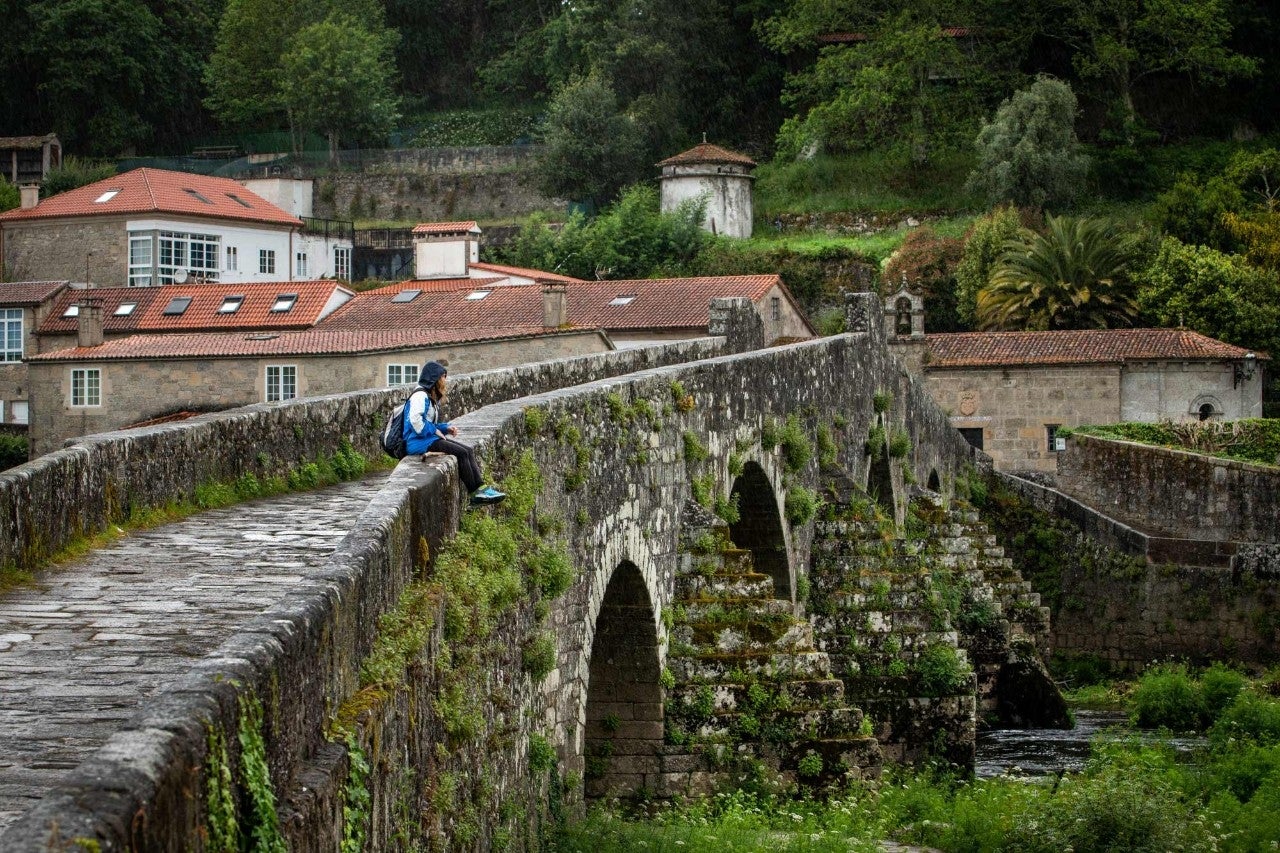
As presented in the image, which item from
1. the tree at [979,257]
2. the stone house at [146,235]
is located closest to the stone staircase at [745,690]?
the tree at [979,257]

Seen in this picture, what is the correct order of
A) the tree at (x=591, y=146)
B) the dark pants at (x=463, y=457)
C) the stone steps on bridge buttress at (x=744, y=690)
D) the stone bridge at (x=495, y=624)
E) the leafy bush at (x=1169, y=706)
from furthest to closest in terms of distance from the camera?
the tree at (x=591, y=146), the leafy bush at (x=1169, y=706), the stone steps on bridge buttress at (x=744, y=690), the dark pants at (x=463, y=457), the stone bridge at (x=495, y=624)

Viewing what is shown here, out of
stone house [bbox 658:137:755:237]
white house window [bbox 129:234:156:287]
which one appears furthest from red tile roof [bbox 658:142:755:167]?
white house window [bbox 129:234:156:287]

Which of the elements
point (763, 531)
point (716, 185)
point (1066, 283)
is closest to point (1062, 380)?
point (1066, 283)

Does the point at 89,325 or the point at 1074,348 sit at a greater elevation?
the point at 89,325

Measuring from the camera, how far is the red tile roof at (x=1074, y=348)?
46.5m

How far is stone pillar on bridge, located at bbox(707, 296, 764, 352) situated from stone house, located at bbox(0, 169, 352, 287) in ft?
119

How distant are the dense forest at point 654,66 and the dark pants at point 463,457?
54.6 meters

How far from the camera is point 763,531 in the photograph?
19.2 meters

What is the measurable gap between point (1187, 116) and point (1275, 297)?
19.3m

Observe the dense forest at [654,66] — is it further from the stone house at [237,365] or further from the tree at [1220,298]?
the stone house at [237,365]

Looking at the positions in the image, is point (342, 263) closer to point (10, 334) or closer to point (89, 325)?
point (10, 334)

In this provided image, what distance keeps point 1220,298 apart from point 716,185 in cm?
2005

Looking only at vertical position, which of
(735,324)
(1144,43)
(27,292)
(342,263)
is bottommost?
(735,324)

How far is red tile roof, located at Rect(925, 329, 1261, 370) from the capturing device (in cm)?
4653
